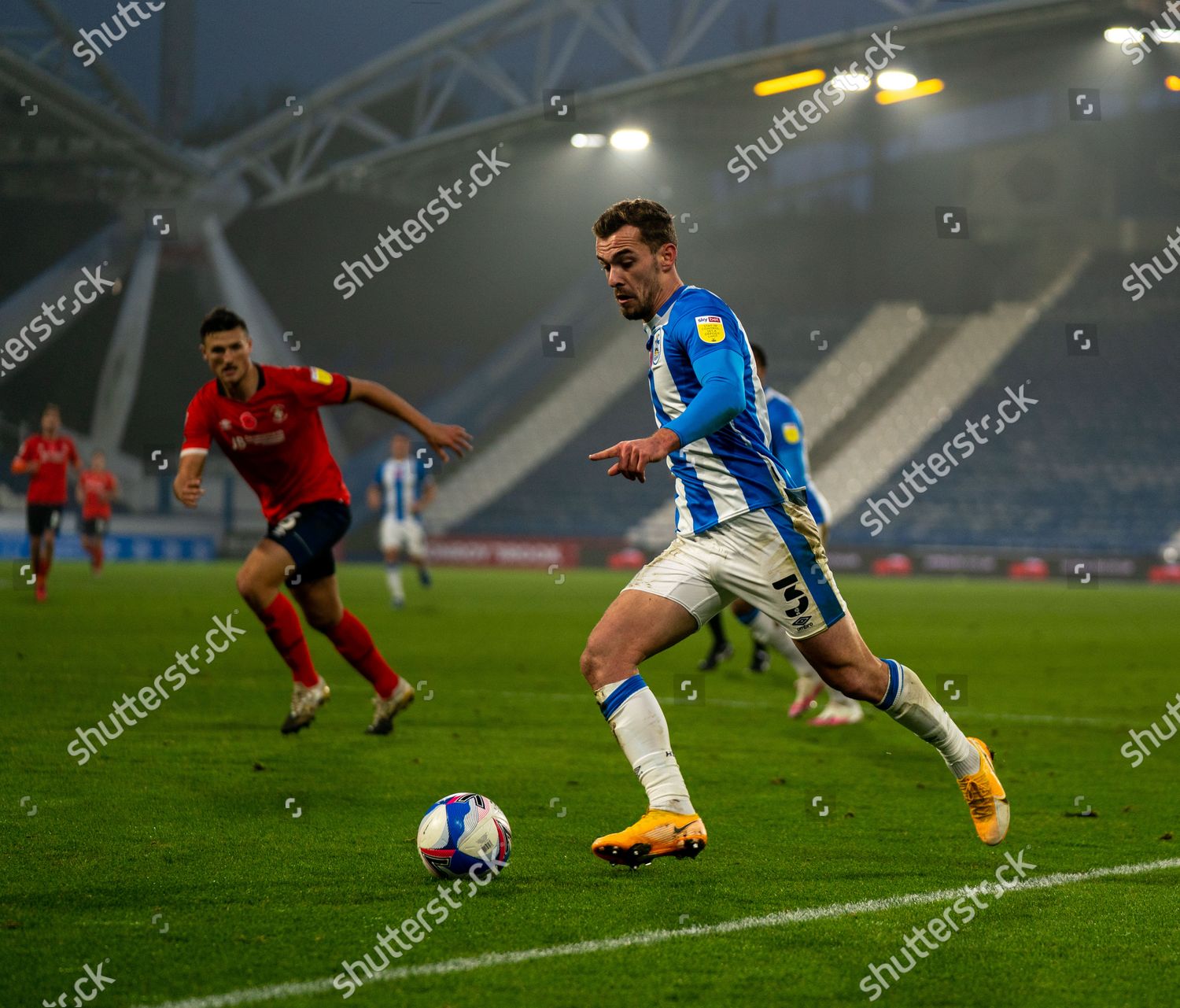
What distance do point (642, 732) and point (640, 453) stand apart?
3.67 ft

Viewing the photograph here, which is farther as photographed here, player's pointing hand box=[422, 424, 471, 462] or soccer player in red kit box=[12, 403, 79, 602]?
soccer player in red kit box=[12, 403, 79, 602]

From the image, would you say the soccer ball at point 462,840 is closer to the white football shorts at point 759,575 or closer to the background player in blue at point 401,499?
the white football shorts at point 759,575

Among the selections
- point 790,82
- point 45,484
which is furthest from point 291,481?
point 790,82

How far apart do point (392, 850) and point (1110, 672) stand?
1016 cm

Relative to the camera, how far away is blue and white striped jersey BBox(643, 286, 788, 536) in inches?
199

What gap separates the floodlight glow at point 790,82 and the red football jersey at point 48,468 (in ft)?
74.9

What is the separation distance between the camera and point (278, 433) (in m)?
8.12

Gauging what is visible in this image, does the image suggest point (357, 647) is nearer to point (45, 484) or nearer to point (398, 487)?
point (45, 484)

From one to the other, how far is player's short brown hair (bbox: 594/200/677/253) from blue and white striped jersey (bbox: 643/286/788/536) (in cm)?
21

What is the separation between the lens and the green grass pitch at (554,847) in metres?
3.81

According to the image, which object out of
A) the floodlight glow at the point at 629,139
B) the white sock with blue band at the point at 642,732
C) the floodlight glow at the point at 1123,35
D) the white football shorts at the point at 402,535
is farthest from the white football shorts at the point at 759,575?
the floodlight glow at the point at 629,139

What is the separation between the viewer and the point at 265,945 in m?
3.97

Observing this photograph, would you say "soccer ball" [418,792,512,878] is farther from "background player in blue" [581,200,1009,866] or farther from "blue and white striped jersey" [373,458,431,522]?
"blue and white striped jersey" [373,458,431,522]

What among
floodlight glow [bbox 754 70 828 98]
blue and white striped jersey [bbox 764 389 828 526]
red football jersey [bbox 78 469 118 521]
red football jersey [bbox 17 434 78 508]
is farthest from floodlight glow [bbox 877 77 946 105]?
blue and white striped jersey [bbox 764 389 828 526]
